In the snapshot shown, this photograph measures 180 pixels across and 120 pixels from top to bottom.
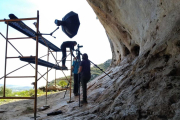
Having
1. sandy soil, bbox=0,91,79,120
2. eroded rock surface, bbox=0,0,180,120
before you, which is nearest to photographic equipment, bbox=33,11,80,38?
eroded rock surface, bbox=0,0,180,120

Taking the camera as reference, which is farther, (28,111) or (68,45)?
(68,45)

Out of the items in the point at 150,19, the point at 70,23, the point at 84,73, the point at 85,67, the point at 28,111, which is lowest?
the point at 28,111

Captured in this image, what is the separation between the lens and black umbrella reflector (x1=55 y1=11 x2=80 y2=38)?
576 centimetres

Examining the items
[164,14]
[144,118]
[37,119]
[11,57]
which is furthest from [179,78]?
[11,57]

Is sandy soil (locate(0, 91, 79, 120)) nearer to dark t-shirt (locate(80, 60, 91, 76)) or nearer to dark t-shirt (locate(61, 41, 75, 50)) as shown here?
dark t-shirt (locate(80, 60, 91, 76))

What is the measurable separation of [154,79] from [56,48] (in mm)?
7429

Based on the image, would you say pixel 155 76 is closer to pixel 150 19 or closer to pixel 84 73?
pixel 150 19

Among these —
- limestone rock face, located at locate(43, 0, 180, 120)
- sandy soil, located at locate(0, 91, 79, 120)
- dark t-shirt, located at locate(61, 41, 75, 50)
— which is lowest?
sandy soil, located at locate(0, 91, 79, 120)

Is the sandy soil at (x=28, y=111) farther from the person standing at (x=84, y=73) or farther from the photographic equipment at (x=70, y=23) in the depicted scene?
the photographic equipment at (x=70, y=23)

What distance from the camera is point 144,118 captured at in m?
2.38

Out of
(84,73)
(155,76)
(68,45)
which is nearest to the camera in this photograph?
(155,76)

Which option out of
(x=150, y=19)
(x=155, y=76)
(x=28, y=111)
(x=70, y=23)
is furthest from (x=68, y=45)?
(x=155, y=76)

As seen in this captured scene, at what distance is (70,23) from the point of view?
5.93 m

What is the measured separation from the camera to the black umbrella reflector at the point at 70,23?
18.9 ft
